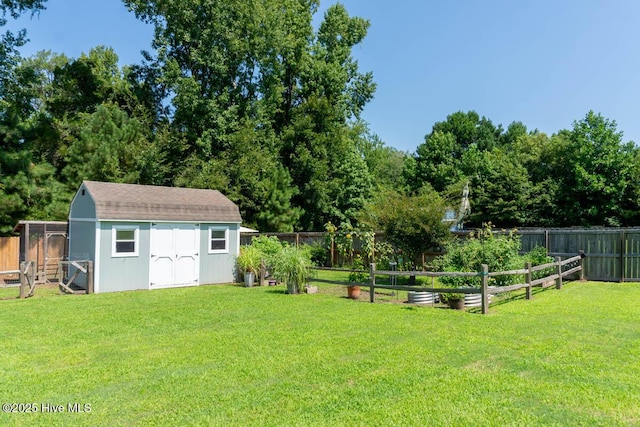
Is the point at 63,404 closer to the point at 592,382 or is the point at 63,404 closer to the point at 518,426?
the point at 518,426

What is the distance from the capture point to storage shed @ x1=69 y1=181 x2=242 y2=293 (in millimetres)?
13086

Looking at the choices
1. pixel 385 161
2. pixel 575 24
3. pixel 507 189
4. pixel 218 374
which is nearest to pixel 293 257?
pixel 218 374

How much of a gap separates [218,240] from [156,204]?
262 cm

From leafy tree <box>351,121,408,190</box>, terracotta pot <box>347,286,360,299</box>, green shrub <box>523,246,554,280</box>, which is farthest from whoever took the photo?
leafy tree <box>351,121,408,190</box>

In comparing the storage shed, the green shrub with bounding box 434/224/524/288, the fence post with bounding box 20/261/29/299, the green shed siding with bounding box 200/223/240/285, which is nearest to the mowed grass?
the green shrub with bounding box 434/224/524/288

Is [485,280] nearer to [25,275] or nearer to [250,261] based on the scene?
[250,261]

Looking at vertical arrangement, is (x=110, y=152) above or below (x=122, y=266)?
above

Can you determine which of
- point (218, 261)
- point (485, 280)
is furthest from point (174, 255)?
point (485, 280)

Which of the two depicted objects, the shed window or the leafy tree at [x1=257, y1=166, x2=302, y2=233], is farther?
the leafy tree at [x1=257, y1=166, x2=302, y2=233]

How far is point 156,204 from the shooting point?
14.2m

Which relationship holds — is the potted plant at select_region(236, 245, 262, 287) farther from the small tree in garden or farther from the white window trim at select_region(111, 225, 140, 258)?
the small tree in garden

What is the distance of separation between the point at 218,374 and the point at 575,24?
14.1 meters

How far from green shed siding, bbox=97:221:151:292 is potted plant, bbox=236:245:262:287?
3154 millimetres

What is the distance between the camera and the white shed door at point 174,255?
1403 cm
